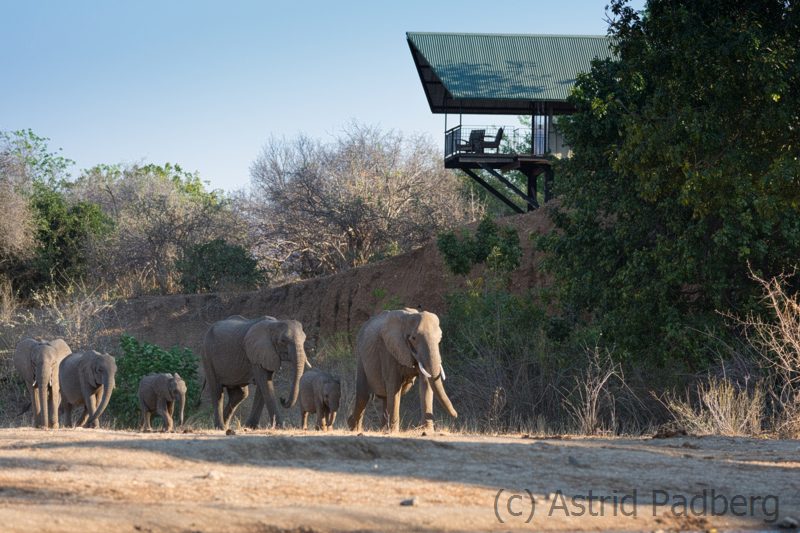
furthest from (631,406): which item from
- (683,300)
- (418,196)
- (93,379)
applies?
(418,196)

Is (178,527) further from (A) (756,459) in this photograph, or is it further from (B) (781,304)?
(B) (781,304)

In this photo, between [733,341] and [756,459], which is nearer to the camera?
[756,459]

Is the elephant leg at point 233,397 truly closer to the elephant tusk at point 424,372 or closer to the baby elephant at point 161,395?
the baby elephant at point 161,395

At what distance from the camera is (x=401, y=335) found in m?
14.6

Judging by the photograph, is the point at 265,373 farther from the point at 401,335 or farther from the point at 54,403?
the point at 54,403

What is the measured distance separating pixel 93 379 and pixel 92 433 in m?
6.12

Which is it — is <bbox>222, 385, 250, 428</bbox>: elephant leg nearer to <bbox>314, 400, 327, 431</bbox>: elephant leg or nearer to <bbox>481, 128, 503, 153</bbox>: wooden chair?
<bbox>314, 400, 327, 431</bbox>: elephant leg

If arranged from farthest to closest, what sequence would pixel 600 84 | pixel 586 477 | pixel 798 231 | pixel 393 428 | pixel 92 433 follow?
pixel 600 84 → pixel 798 231 → pixel 393 428 → pixel 92 433 → pixel 586 477

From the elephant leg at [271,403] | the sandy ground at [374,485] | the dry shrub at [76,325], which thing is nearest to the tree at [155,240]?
the dry shrub at [76,325]

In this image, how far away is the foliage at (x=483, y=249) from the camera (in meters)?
27.8

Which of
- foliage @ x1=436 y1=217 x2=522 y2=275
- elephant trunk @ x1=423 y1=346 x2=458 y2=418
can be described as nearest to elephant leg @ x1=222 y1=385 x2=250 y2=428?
elephant trunk @ x1=423 y1=346 x2=458 y2=418

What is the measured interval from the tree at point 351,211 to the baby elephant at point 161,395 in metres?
16.1

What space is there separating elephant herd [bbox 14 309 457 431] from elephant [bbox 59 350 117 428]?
0.02 meters

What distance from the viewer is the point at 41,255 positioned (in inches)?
1484
